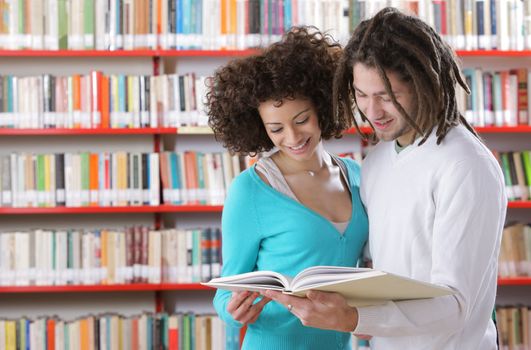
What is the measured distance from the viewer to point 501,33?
3.86 m

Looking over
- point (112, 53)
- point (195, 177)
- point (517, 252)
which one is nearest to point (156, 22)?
point (112, 53)

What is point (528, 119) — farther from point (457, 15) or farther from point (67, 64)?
point (67, 64)

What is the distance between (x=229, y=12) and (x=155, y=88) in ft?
1.64

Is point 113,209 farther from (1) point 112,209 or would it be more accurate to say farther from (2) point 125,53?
(2) point 125,53

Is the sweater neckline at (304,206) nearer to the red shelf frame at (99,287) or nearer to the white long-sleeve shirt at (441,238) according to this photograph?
the white long-sleeve shirt at (441,238)

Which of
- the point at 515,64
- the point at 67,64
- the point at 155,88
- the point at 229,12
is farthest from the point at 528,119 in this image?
the point at 67,64

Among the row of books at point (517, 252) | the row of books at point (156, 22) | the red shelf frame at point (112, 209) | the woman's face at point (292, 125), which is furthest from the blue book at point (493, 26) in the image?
the woman's face at point (292, 125)

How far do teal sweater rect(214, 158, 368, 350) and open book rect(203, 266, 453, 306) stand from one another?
0.30 metres

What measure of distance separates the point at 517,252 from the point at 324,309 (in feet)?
8.91

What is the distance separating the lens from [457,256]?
4.60 feet

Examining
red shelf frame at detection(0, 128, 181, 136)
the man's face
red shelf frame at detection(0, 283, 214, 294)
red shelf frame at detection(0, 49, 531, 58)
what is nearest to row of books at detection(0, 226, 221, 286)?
red shelf frame at detection(0, 283, 214, 294)

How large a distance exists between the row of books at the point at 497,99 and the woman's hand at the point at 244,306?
8.01ft

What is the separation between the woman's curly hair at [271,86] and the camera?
1841 mm

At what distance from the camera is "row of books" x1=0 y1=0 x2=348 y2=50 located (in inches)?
148
